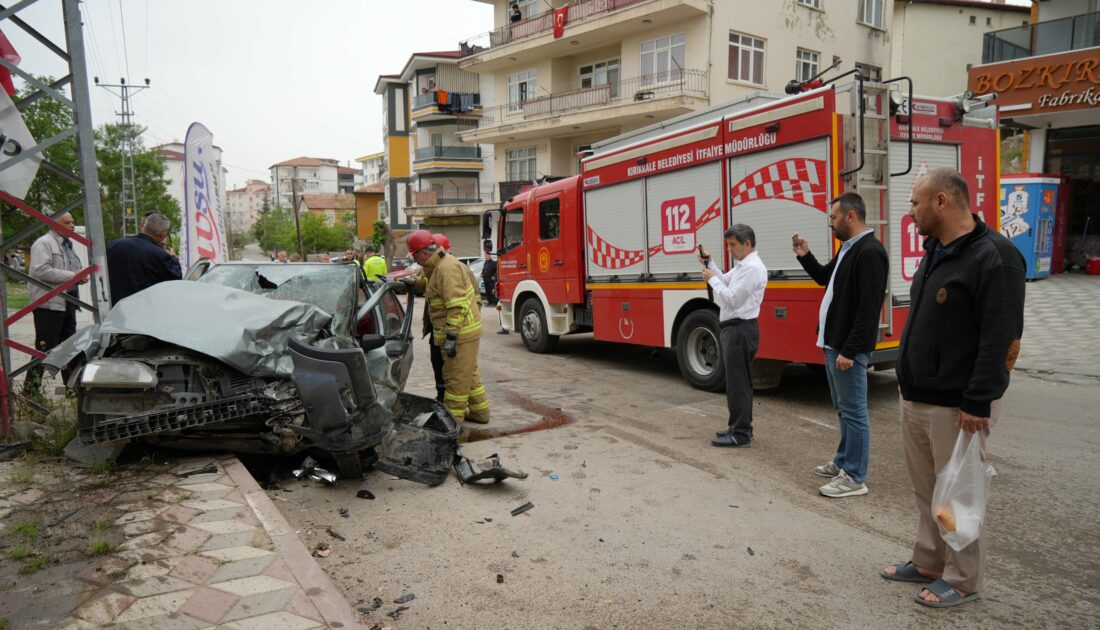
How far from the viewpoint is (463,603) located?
3.08m

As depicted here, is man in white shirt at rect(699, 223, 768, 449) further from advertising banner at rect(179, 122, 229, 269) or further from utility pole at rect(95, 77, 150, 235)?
utility pole at rect(95, 77, 150, 235)

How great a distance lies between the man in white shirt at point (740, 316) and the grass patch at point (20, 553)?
454 cm

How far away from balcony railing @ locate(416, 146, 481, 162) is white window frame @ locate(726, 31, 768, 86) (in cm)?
2627

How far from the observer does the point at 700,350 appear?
26.2 feet

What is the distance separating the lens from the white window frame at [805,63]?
2514 cm

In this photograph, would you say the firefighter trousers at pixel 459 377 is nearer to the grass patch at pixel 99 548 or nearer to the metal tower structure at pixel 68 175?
the metal tower structure at pixel 68 175

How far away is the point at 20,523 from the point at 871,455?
5.59m

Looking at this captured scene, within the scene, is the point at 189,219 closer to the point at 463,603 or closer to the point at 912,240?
the point at 463,603

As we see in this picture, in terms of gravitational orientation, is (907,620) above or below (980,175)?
below

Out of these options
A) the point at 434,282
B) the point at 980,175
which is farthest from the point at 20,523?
the point at 980,175

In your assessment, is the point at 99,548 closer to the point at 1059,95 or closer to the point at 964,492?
A: the point at 964,492

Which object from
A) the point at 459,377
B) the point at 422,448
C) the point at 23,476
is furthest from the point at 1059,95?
the point at 23,476

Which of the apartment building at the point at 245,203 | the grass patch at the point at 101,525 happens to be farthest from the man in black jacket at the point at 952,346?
the apartment building at the point at 245,203

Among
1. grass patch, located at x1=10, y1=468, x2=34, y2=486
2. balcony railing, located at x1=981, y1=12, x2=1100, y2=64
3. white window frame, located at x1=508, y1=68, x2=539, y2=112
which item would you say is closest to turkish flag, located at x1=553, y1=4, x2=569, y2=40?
white window frame, located at x1=508, y1=68, x2=539, y2=112
